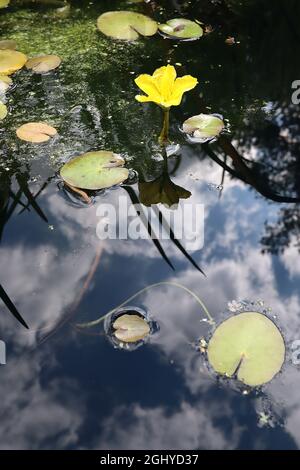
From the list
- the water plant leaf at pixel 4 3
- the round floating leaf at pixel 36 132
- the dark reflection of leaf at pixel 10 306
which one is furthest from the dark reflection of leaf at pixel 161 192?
the water plant leaf at pixel 4 3

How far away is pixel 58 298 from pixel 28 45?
133 centimetres

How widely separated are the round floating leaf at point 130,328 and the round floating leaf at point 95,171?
1.58 ft

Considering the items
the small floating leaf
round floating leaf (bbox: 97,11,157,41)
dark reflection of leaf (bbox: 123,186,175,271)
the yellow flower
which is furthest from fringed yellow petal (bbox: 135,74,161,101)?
round floating leaf (bbox: 97,11,157,41)

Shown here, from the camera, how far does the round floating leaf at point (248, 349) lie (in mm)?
1167

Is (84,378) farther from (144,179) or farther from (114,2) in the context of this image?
(114,2)

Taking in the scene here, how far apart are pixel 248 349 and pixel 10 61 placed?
1503mm

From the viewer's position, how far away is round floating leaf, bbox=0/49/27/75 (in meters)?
1.97

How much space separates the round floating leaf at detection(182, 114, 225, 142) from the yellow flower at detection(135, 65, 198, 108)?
6.9 inches

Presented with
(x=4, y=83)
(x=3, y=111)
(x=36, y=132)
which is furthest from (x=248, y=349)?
(x=4, y=83)

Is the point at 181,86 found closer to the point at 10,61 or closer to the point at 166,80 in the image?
the point at 166,80

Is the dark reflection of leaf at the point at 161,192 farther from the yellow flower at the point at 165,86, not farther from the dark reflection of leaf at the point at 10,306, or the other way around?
the dark reflection of leaf at the point at 10,306

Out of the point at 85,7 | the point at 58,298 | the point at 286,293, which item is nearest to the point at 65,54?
the point at 85,7

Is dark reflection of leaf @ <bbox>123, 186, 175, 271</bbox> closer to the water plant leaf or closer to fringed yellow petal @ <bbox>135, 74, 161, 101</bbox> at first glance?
fringed yellow petal @ <bbox>135, 74, 161, 101</bbox>
